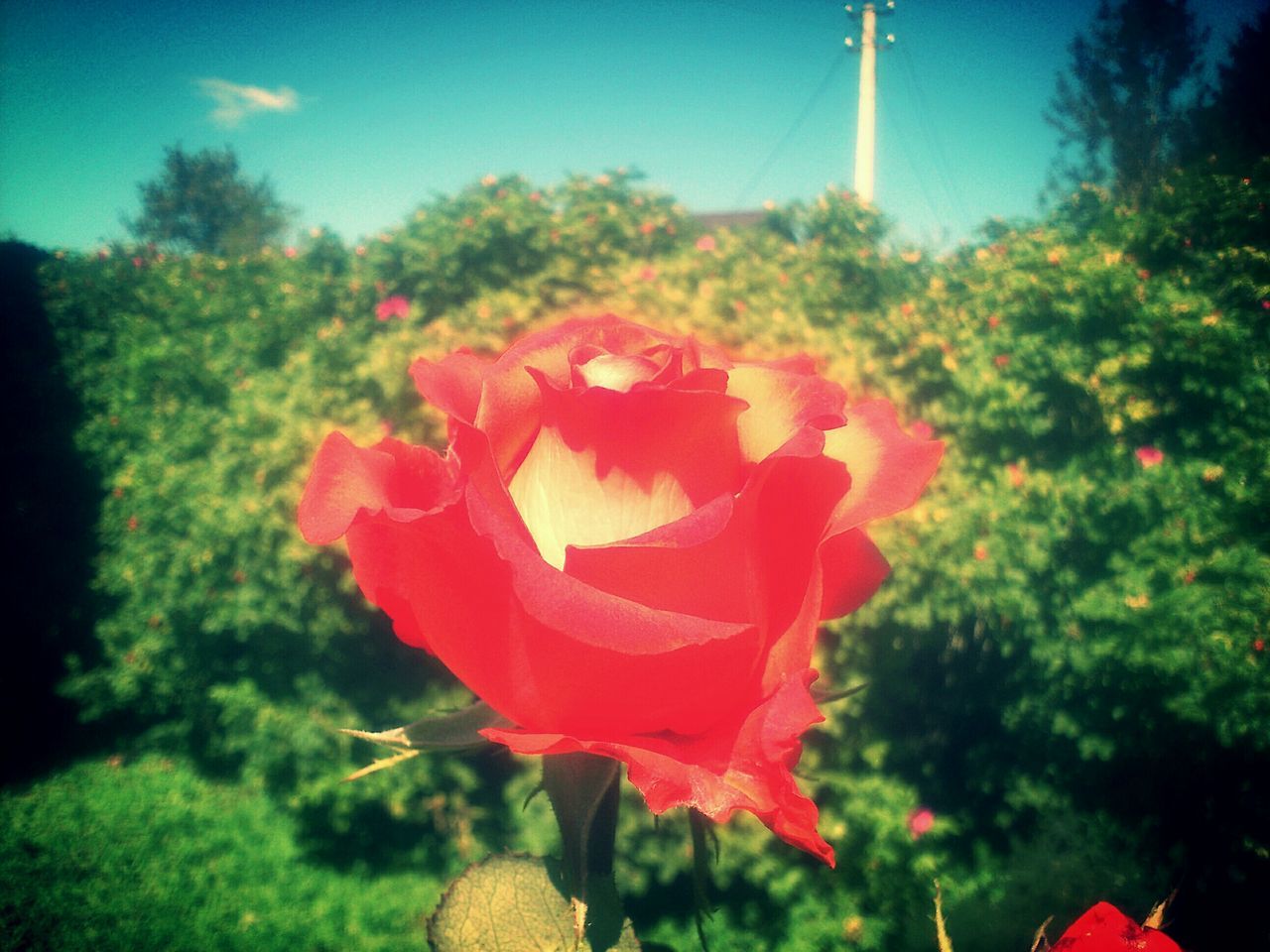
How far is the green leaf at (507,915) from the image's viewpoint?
472mm

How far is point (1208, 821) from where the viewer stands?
1995 mm

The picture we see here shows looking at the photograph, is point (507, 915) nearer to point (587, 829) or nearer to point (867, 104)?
point (587, 829)

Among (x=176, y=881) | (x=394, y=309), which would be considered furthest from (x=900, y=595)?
(x=176, y=881)

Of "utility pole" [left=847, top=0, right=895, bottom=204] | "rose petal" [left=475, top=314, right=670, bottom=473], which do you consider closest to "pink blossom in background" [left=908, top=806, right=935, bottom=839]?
"rose petal" [left=475, top=314, right=670, bottom=473]

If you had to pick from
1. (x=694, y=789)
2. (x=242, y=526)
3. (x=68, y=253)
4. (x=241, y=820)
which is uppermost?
(x=68, y=253)

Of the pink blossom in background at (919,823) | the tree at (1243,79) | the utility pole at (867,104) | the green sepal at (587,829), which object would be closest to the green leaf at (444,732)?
the green sepal at (587,829)

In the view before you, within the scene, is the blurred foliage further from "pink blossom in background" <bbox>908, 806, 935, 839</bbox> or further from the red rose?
the red rose

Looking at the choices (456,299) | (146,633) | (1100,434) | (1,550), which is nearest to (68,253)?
(1,550)

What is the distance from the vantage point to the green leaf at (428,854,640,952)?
18.6 inches

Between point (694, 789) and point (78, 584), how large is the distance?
227 inches

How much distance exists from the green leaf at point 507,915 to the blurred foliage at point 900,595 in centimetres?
52

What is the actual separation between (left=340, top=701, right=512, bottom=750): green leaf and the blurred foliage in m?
0.61

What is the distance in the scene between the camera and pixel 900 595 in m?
2.31

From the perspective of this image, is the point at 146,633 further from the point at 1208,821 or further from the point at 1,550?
the point at 1208,821
